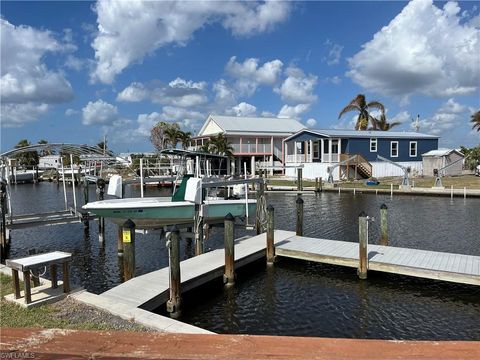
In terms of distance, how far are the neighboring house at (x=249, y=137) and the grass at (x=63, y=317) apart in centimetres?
4699

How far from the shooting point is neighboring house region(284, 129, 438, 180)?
45.8 metres

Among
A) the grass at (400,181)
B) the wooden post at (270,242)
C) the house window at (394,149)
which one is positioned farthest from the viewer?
the house window at (394,149)

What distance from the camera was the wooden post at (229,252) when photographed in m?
11.2

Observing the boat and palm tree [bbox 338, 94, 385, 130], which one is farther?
palm tree [bbox 338, 94, 385, 130]

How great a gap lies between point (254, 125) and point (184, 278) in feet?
167

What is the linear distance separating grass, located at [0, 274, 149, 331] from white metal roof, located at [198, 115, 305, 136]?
4897 cm

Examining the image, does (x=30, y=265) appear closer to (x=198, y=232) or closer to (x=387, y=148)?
(x=198, y=232)

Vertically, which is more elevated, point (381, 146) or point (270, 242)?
point (381, 146)

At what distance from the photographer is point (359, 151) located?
4656 centimetres

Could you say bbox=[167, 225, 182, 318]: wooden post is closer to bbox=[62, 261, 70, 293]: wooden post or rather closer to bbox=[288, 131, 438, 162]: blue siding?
bbox=[62, 261, 70, 293]: wooden post

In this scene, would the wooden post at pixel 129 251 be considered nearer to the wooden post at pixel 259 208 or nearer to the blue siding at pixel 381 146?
the wooden post at pixel 259 208

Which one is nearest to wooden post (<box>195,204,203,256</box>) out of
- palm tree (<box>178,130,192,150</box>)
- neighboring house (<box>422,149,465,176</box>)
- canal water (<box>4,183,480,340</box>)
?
canal water (<box>4,183,480,340</box>)

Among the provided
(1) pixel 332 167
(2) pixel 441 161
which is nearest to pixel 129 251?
(1) pixel 332 167

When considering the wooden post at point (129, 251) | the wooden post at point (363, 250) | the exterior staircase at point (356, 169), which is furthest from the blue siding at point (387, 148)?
the wooden post at point (129, 251)
